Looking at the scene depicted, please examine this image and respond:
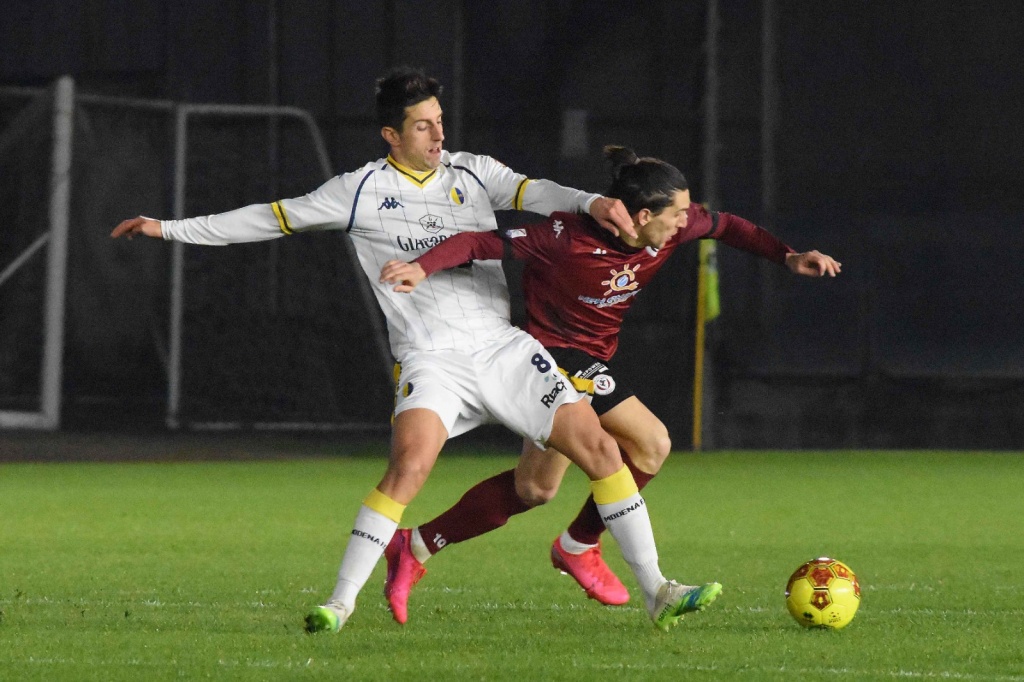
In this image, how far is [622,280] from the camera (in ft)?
17.2

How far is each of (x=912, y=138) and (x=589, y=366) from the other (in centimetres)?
856

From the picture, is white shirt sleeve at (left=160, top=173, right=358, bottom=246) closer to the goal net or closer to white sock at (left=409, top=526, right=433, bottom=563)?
white sock at (left=409, top=526, right=433, bottom=563)

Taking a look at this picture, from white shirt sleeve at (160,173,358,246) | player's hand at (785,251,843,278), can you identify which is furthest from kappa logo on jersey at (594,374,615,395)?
white shirt sleeve at (160,173,358,246)

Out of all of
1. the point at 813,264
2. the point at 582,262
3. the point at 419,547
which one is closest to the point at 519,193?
the point at 582,262

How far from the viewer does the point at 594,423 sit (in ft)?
16.2

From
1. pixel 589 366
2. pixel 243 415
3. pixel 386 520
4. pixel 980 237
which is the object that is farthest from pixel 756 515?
pixel 243 415

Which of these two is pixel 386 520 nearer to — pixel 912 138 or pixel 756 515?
pixel 756 515

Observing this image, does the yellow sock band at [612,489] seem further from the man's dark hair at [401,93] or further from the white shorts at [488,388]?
the man's dark hair at [401,93]

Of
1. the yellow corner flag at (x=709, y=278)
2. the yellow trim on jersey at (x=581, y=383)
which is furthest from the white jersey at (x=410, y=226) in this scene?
the yellow corner flag at (x=709, y=278)

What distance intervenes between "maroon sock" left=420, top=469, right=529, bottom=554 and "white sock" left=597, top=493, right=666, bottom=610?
558mm

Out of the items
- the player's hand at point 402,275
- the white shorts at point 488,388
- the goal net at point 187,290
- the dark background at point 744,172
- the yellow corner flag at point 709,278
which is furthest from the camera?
the goal net at point 187,290

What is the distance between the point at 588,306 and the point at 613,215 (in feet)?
1.85

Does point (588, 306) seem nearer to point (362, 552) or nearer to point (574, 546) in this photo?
point (574, 546)

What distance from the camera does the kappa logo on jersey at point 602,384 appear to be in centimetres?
529
